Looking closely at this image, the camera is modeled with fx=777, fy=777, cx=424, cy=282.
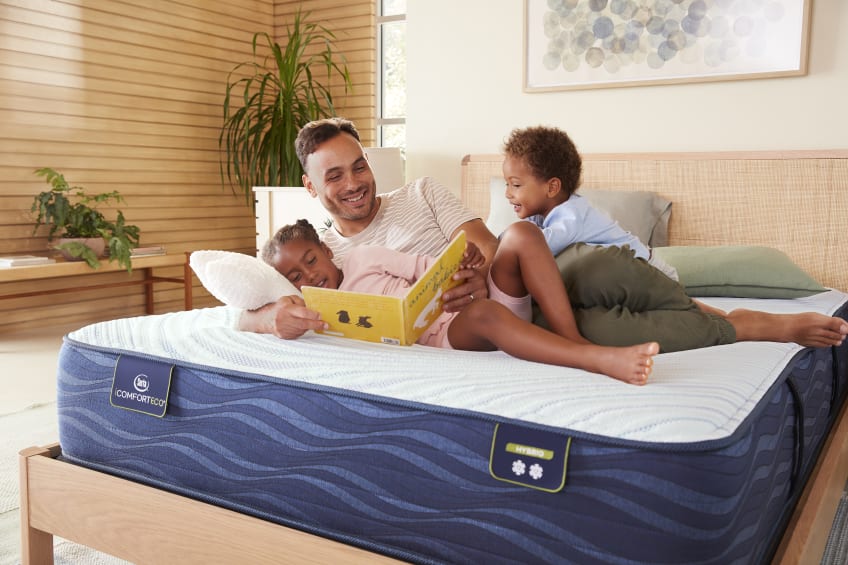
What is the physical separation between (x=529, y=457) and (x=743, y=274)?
170 centimetres

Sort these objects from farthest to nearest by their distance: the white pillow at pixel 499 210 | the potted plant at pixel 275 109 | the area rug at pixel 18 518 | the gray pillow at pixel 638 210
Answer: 1. the potted plant at pixel 275 109
2. the white pillow at pixel 499 210
3. the gray pillow at pixel 638 210
4. the area rug at pixel 18 518

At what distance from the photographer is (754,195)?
10.0 feet

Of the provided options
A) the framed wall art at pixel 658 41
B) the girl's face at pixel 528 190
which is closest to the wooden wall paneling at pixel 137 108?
the framed wall art at pixel 658 41

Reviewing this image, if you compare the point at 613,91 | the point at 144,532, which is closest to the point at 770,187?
the point at 613,91

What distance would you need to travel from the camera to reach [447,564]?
4.09ft

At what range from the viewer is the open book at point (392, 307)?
5.05 feet

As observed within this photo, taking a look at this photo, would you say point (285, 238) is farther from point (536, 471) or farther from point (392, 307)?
point (536, 471)

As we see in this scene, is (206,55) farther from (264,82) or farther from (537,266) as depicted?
(537,266)

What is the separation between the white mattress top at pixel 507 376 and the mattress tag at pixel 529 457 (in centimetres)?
2

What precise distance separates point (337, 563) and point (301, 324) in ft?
1.70

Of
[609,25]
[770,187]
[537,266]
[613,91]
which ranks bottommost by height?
[537,266]

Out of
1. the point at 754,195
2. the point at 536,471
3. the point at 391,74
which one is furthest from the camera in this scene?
the point at 391,74

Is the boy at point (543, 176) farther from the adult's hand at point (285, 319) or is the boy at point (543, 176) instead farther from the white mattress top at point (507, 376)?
the adult's hand at point (285, 319)

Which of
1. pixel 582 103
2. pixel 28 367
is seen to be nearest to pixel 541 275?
pixel 582 103
